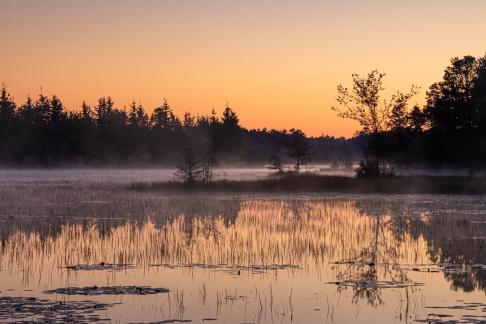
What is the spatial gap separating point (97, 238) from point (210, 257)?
224 inches

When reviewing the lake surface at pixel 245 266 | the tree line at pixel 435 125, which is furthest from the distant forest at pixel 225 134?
the lake surface at pixel 245 266

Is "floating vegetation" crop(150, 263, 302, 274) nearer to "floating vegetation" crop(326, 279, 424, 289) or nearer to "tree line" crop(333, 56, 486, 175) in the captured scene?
"floating vegetation" crop(326, 279, 424, 289)

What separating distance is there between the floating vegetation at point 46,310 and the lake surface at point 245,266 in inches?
1.3

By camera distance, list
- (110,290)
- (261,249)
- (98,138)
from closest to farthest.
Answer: (110,290) < (261,249) < (98,138)

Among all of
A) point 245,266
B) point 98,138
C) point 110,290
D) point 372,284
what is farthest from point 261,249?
point 98,138

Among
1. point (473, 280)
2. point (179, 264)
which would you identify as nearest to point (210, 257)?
point (179, 264)

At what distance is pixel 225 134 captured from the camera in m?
167

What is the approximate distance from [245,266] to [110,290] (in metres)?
4.69

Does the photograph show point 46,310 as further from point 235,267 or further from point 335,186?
point 335,186

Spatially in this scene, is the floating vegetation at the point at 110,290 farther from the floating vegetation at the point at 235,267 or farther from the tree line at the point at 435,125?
the tree line at the point at 435,125

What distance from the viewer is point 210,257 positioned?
21.3 meters

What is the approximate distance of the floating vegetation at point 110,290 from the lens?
15750mm

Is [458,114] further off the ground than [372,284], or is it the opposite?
[458,114]

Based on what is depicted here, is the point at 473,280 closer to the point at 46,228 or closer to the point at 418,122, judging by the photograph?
the point at 46,228
